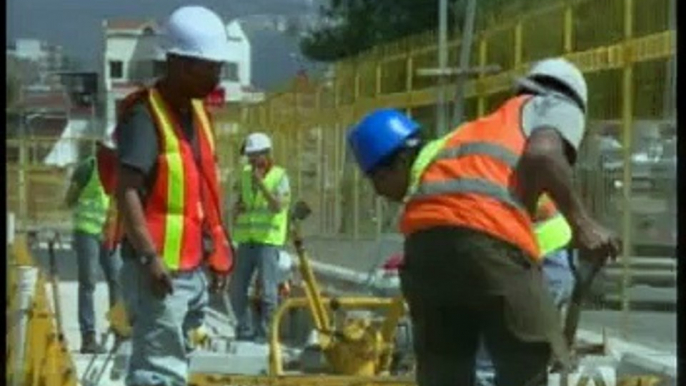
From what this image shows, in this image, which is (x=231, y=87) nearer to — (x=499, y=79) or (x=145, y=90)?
(x=145, y=90)

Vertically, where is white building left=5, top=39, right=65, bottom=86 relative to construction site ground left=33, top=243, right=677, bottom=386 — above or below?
above

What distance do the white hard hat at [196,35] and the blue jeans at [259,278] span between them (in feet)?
9.65

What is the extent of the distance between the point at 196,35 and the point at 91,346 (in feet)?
8.83

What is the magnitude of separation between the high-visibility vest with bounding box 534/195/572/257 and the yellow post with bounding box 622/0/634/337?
91.2 inches

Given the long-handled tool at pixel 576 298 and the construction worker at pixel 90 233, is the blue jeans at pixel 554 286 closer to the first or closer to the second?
the long-handled tool at pixel 576 298

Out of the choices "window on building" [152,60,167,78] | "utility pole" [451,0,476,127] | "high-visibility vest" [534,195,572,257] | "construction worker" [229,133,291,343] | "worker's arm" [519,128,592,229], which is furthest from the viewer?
"construction worker" [229,133,291,343]

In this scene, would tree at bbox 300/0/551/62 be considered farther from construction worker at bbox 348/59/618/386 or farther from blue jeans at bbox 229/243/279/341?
blue jeans at bbox 229/243/279/341

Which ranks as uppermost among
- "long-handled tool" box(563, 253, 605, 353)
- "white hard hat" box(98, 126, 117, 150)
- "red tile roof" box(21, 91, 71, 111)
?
"red tile roof" box(21, 91, 71, 111)

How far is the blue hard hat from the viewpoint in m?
5.75

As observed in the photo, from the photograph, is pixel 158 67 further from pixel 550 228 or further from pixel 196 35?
pixel 550 228

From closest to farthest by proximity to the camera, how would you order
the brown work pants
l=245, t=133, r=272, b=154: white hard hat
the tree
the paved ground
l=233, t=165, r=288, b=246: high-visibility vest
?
the brown work pants < the tree < the paved ground < l=245, t=133, r=272, b=154: white hard hat < l=233, t=165, r=288, b=246: high-visibility vest

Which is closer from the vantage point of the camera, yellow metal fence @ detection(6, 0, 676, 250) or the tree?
the tree

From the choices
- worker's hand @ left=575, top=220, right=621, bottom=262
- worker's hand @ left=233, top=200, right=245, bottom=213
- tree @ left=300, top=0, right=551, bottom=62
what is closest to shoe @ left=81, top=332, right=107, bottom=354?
worker's hand @ left=233, top=200, right=245, bottom=213

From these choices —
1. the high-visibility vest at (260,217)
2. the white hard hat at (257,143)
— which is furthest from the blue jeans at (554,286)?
the high-visibility vest at (260,217)
